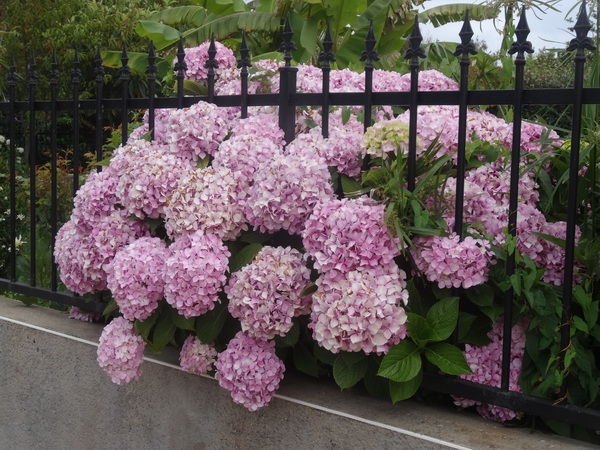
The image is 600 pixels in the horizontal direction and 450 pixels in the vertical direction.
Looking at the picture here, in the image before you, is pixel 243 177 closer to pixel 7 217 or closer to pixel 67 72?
pixel 7 217

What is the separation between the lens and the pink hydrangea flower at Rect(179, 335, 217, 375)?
114 inches

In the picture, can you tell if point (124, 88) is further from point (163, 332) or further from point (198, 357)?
point (198, 357)

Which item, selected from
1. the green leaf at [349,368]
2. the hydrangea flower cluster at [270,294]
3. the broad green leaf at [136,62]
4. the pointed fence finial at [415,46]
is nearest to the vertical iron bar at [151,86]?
the hydrangea flower cluster at [270,294]

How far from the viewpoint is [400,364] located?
242 centimetres

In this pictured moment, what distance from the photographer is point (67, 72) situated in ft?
50.2

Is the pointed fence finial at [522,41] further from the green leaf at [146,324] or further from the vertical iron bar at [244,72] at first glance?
the green leaf at [146,324]

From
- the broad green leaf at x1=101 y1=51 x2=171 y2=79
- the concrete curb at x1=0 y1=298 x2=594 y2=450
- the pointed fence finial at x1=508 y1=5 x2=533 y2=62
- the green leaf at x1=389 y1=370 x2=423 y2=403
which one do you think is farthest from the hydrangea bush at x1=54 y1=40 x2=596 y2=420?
the broad green leaf at x1=101 y1=51 x2=171 y2=79

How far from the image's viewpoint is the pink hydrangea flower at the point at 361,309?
7.65 ft

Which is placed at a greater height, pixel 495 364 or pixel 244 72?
pixel 244 72

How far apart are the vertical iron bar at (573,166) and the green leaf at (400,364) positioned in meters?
0.45

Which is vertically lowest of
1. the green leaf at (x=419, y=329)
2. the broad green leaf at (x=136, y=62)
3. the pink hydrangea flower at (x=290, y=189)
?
the green leaf at (x=419, y=329)

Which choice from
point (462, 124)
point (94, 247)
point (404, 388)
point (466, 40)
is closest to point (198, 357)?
point (94, 247)

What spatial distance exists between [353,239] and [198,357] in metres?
0.87

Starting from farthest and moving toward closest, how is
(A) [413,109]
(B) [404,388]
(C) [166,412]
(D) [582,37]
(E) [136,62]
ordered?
(E) [136,62] → (C) [166,412] → (A) [413,109] → (B) [404,388] → (D) [582,37]
